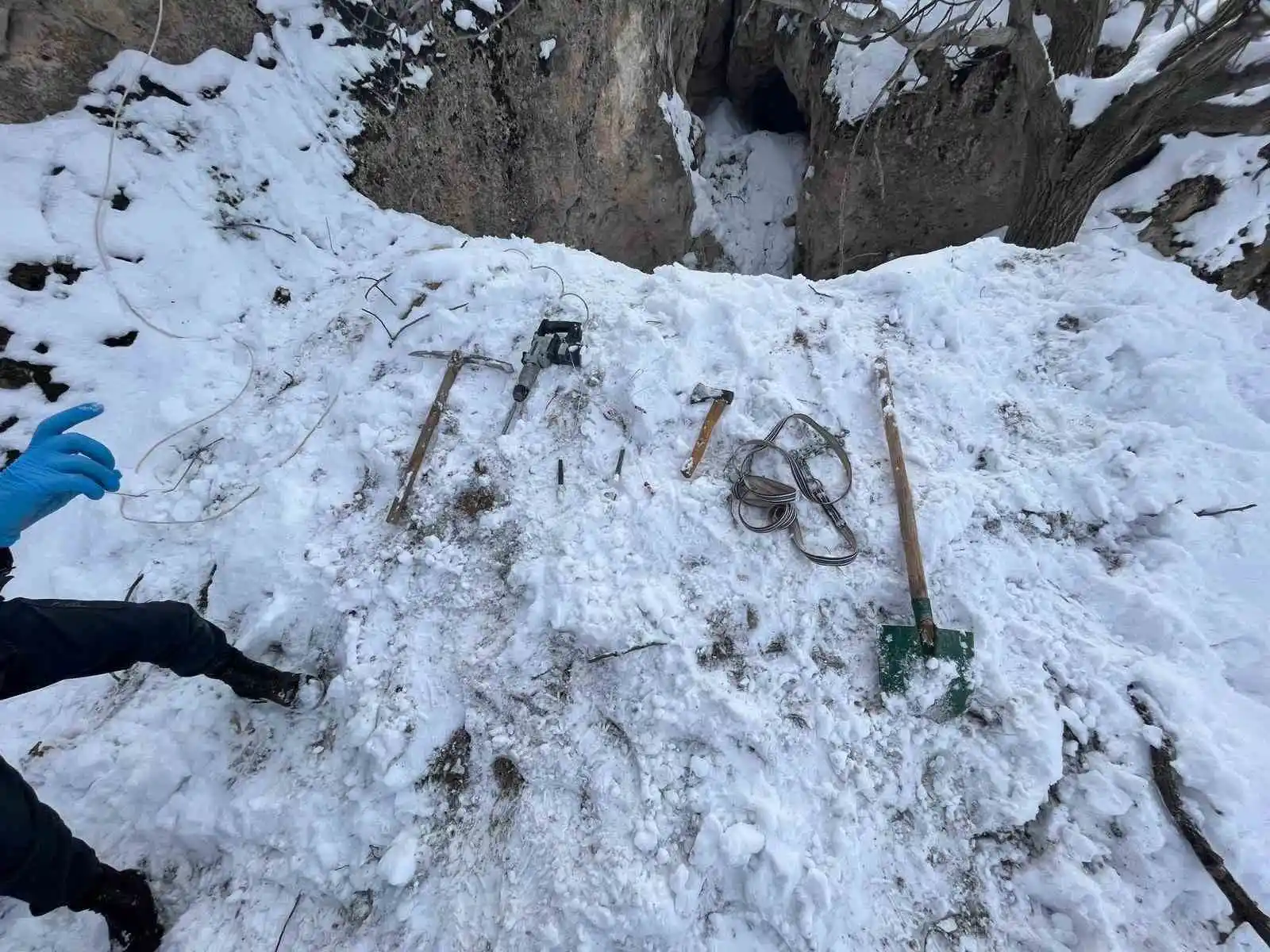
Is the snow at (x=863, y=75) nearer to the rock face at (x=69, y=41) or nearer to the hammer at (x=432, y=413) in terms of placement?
the hammer at (x=432, y=413)

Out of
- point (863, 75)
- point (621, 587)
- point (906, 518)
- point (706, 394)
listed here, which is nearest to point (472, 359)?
point (706, 394)

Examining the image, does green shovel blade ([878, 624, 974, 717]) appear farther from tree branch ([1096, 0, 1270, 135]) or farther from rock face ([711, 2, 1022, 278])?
rock face ([711, 2, 1022, 278])

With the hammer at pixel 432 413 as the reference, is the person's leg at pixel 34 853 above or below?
below

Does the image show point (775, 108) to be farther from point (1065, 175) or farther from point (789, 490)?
point (789, 490)

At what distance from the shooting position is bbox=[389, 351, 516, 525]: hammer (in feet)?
10.3

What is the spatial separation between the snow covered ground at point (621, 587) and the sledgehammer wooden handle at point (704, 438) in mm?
105

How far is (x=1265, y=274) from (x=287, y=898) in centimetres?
838

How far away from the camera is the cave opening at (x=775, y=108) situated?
10.3 meters

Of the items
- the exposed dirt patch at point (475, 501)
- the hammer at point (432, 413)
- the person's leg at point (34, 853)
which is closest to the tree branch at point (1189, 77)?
the hammer at point (432, 413)

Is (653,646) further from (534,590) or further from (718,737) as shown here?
(534,590)

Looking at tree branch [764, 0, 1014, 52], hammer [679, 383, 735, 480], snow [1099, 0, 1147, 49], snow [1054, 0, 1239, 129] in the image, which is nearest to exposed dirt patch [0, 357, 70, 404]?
hammer [679, 383, 735, 480]

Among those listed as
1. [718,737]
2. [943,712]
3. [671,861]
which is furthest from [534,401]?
[943,712]

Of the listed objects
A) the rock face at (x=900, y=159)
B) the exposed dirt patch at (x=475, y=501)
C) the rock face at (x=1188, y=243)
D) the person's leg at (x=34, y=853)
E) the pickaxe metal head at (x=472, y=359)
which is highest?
the rock face at (x=900, y=159)

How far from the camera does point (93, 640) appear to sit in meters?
1.94
